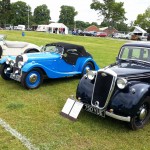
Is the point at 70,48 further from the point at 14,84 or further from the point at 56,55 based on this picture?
the point at 14,84

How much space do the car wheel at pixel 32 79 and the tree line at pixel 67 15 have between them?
59.7m

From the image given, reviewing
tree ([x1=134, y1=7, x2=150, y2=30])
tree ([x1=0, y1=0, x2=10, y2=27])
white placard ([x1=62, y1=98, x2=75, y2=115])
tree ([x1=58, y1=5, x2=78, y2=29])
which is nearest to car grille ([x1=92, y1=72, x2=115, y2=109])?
white placard ([x1=62, y1=98, x2=75, y2=115])

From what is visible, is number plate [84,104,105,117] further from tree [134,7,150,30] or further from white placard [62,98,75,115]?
tree [134,7,150,30]

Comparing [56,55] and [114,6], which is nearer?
[56,55]

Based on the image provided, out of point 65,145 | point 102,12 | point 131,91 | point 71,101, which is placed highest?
point 102,12

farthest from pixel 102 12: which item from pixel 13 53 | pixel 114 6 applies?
pixel 13 53

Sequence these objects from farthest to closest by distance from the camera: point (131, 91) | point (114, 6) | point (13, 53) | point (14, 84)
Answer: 1. point (114, 6)
2. point (13, 53)
3. point (14, 84)
4. point (131, 91)

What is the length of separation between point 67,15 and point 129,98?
104 meters

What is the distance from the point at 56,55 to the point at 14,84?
5.26 ft

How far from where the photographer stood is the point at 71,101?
205 inches

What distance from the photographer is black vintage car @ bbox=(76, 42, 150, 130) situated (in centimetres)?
458

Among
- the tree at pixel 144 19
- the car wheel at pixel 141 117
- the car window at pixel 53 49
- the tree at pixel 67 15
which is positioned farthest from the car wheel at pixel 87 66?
the tree at pixel 67 15

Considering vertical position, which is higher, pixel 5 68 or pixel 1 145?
pixel 5 68

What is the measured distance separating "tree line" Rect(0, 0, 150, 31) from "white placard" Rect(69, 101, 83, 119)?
61.8 meters
